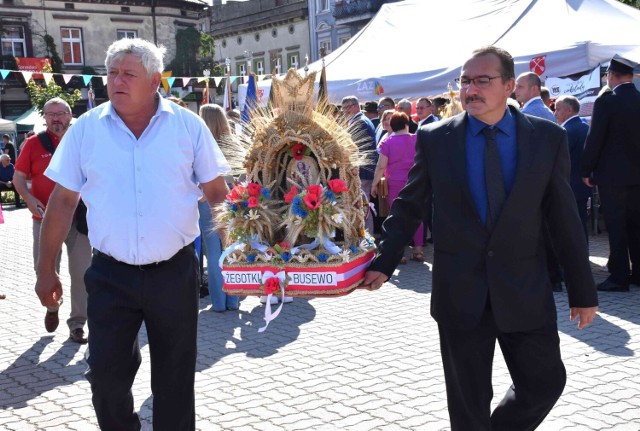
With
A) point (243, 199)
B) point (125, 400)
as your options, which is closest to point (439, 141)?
point (243, 199)

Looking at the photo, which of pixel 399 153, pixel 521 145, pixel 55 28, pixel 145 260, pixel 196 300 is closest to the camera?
pixel 521 145

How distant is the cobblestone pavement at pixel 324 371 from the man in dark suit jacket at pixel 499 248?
1.21 m

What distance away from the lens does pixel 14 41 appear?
37344 mm

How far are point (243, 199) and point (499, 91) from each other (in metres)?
1.52

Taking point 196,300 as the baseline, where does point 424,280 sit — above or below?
below

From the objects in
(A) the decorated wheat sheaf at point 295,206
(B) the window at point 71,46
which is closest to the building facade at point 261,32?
(B) the window at point 71,46

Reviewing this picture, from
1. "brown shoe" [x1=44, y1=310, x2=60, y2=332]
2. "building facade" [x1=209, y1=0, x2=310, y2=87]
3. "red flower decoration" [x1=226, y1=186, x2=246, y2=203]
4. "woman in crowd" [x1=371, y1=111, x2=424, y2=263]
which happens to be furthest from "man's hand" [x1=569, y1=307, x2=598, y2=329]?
"building facade" [x1=209, y1=0, x2=310, y2=87]

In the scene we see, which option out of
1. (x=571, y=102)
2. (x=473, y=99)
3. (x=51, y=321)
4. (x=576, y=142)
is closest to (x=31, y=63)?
(x=51, y=321)

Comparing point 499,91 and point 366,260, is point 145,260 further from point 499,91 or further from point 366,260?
point 499,91

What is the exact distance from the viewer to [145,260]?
3.42 metres

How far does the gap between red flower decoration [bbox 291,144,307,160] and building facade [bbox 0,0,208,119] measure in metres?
36.2

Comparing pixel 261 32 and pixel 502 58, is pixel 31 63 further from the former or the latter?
pixel 502 58

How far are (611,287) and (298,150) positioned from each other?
15.7ft

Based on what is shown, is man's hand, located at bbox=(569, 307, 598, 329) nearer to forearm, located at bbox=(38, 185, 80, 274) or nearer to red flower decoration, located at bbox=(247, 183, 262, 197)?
red flower decoration, located at bbox=(247, 183, 262, 197)
